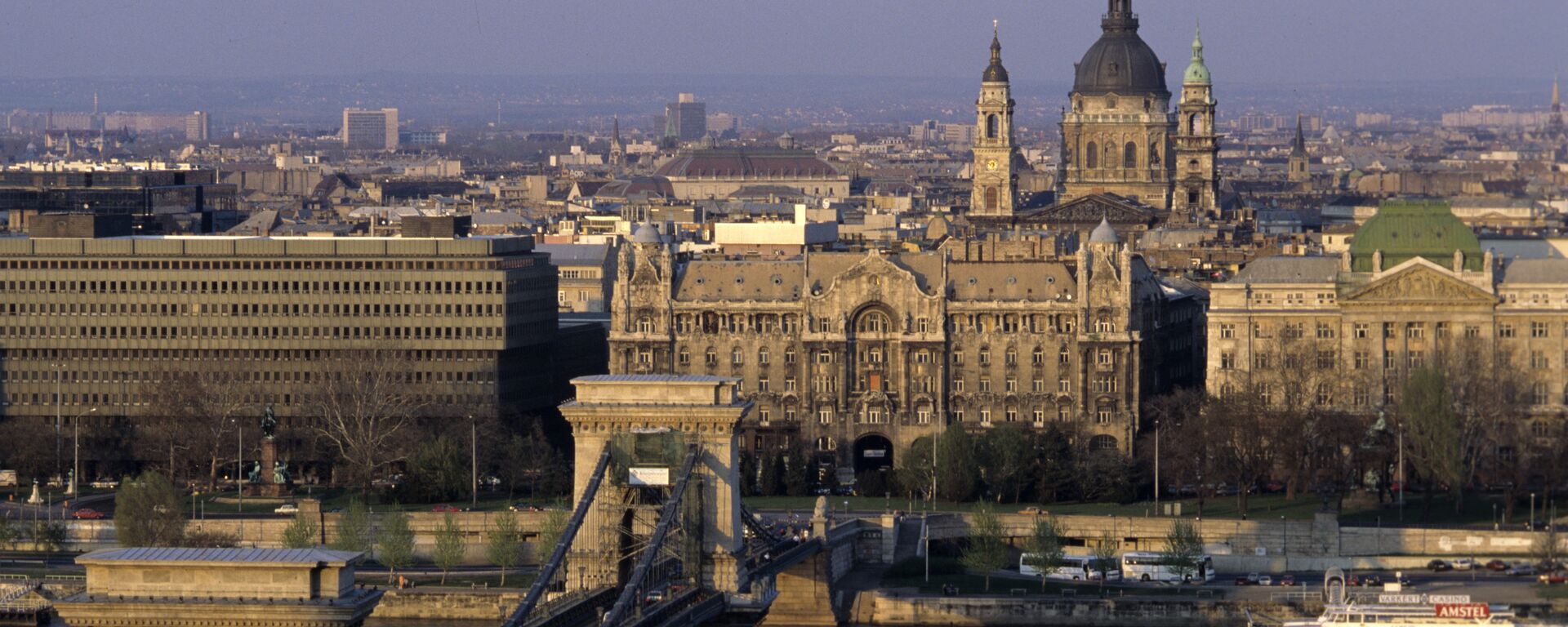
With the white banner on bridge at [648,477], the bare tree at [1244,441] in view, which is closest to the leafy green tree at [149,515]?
the white banner on bridge at [648,477]

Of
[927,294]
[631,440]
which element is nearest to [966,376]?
[927,294]

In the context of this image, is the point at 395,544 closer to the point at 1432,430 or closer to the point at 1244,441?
the point at 1244,441

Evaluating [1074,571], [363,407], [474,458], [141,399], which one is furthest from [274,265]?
[1074,571]

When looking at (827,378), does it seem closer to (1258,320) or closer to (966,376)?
(966,376)

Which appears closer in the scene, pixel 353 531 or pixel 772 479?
pixel 353 531

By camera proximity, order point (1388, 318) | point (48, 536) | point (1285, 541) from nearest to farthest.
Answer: point (1285, 541) → point (48, 536) → point (1388, 318)

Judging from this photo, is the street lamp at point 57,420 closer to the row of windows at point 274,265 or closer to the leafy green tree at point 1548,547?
the row of windows at point 274,265

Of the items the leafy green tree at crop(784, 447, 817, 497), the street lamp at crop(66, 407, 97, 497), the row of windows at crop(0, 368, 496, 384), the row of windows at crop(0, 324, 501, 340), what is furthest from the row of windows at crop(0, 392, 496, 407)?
the leafy green tree at crop(784, 447, 817, 497)
